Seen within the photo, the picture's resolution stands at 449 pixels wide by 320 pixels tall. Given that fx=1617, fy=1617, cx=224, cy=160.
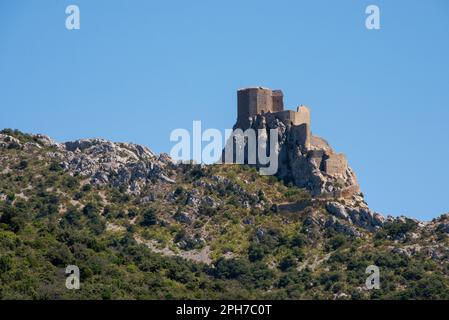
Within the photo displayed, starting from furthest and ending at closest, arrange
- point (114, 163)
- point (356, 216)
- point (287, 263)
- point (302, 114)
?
point (114, 163) < point (302, 114) < point (356, 216) < point (287, 263)

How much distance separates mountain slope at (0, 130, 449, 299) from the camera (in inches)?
4395

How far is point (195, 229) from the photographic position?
132250mm

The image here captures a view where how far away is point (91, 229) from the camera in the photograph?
13225 cm

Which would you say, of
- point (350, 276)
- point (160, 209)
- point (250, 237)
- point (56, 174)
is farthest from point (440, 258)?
point (56, 174)

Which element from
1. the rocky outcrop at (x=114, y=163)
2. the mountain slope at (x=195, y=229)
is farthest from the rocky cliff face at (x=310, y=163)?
the rocky outcrop at (x=114, y=163)

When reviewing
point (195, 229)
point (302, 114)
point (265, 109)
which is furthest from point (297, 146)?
point (195, 229)

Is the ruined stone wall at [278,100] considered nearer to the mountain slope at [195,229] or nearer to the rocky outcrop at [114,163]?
the mountain slope at [195,229]

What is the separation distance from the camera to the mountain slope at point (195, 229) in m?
112

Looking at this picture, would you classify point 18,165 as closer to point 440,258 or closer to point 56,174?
Result: point 56,174

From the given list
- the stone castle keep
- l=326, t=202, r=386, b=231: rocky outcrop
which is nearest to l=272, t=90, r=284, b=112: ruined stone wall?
the stone castle keep

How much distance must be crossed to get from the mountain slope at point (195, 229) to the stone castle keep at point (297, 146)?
1245mm

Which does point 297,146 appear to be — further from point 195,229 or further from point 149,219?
point 149,219

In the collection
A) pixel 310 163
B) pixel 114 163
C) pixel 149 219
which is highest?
pixel 114 163

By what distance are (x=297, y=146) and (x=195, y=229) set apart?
35.9 ft
